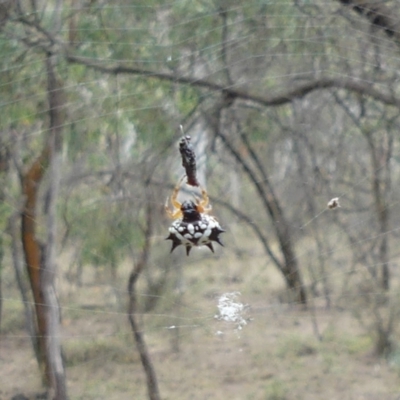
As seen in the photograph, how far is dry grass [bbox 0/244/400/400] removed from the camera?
4.05 meters

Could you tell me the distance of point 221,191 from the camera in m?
4.14

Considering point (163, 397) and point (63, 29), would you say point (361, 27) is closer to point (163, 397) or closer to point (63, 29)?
point (63, 29)

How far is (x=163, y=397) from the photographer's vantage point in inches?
154

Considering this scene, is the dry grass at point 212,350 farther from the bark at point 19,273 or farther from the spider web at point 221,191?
the bark at point 19,273

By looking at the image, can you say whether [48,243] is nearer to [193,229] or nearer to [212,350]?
[193,229]

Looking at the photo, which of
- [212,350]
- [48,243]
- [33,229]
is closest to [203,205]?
[48,243]

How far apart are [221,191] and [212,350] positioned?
1.17 meters

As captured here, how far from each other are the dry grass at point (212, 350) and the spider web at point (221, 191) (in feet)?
0.05

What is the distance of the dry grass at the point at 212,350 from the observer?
13.3 feet

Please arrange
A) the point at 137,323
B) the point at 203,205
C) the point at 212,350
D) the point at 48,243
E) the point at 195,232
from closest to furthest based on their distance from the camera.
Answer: the point at 195,232, the point at 203,205, the point at 48,243, the point at 137,323, the point at 212,350

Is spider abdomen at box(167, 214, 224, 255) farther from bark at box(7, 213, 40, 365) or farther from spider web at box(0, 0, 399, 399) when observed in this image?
bark at box(7, 213, 40, 365)

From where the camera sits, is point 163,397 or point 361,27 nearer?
point 361,27

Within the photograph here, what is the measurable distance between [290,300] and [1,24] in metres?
2.65

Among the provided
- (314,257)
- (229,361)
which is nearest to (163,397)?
(229,361)
